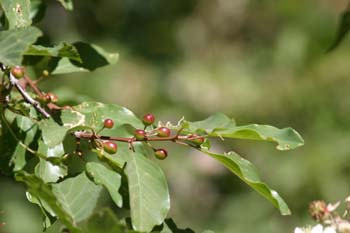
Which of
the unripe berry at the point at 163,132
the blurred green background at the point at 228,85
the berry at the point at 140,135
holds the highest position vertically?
the unripe berry at the point at 163,132

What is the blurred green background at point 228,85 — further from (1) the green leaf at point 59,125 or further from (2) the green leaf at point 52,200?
(2) the green leaf at point 52,200

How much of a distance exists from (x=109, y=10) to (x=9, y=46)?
3078mm

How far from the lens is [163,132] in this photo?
1210 millimetres

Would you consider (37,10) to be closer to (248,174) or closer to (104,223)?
(248,174)

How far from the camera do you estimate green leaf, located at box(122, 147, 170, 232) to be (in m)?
1.12

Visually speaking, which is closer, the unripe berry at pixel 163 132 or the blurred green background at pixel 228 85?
the unripe berry at pixel 163 132

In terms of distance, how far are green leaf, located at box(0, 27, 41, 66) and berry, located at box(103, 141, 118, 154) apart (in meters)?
0.16

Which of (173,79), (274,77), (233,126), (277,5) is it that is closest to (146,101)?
(173,79)

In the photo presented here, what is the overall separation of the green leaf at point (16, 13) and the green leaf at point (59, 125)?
138 millimetres

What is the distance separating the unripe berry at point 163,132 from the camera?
121 cm

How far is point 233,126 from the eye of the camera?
1.27 metres

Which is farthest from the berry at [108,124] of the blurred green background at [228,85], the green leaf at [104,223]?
the blurred green background at [228,85]

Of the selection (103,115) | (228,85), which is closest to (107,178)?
(103,115)

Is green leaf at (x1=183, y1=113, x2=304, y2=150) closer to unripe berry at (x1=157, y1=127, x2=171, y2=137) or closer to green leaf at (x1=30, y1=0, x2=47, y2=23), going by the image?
unripe berry at (x1=157, y1=127, x2=171, y2=137)
